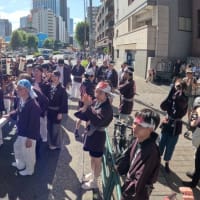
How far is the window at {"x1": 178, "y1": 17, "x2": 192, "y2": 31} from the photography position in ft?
86.2

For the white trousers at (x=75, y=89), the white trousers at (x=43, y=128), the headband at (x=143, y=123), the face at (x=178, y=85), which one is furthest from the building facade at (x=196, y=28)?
the headband at (x=143, y=123)

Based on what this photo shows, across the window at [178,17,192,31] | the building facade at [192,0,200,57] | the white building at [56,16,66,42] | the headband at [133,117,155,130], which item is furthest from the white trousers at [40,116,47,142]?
the white building at [56,16,66,42]

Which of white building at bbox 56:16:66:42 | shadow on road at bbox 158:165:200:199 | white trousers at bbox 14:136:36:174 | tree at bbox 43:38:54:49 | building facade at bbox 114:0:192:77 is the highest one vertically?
white building at bbox 56:16:66:42

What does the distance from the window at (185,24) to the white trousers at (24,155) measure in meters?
22.7

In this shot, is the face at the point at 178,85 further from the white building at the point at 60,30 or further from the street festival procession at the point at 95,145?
the white building at the point at 60,30

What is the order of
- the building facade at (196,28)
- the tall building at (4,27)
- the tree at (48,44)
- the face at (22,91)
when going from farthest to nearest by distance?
the tall building at (4,27)
the tree at (48,44)
the building facade at (196,28)
the face at (22,91)

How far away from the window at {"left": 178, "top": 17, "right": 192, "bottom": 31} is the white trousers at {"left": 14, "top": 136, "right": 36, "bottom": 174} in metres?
22.7

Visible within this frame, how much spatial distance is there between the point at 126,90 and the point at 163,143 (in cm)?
256

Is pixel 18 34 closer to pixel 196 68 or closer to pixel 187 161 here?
pixel 196 68

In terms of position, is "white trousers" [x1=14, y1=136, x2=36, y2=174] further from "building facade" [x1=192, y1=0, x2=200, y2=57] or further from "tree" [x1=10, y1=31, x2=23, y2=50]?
"tree" [x1=10, y1=31, x2=23, y2=50]

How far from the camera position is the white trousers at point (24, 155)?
614cm

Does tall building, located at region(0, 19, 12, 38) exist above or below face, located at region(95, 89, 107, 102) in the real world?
above

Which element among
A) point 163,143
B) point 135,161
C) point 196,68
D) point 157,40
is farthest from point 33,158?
point 157,40

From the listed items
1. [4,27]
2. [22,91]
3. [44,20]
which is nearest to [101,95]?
[22,91]
